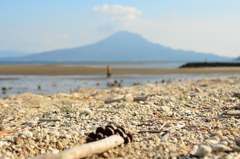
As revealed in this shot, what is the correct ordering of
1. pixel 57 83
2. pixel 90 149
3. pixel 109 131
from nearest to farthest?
pixel 90 149
pixel 109 131
pixel 57 83

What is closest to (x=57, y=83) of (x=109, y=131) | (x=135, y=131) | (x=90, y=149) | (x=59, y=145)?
(x=135, y=131)

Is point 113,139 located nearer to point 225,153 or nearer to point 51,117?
point 225,153

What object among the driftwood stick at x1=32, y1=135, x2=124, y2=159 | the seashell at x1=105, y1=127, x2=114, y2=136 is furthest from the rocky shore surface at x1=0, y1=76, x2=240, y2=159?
the seashell at x1=105, y1=127, x2=114, y2=136

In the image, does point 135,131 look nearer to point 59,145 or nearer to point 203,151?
point 59,145

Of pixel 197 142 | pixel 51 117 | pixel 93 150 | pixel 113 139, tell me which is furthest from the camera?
pixel 51 117

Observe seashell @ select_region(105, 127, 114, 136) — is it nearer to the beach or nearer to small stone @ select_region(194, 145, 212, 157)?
the beach

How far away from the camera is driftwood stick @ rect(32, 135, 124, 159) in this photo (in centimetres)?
284

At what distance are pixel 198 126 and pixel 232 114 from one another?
3.57 ft

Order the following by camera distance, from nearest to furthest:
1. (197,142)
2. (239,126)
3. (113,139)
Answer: (113,139), (197,142), (239,126)

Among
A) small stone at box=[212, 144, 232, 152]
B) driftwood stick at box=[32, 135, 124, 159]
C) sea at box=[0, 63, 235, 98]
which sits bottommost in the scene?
sea at box=[0, 63, 235, 98]

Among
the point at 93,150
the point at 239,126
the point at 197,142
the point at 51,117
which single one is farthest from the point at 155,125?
the point at 51,117

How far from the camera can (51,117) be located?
5.45 metres

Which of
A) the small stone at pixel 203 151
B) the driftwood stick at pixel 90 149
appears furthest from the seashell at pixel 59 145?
the small stone at pixel 203 151

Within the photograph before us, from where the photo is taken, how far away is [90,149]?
3148mm
